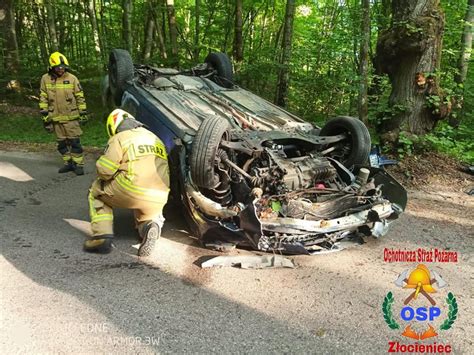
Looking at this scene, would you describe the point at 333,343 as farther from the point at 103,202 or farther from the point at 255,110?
the point at 255,110

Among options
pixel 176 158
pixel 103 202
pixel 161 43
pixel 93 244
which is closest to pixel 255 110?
pixel 176 158

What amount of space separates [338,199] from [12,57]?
11312 millimetres

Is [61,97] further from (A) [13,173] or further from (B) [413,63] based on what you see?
(B) [413,63]

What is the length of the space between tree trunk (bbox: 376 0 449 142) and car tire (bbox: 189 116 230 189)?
3941 mm

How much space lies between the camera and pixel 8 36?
440 inches

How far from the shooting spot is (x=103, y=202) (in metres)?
3.57

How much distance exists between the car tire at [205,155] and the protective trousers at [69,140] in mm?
3444

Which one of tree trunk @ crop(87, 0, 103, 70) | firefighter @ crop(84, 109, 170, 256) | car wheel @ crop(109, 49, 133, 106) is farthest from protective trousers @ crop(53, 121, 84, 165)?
tree trunk @ crop(87, 0, 103, 70)

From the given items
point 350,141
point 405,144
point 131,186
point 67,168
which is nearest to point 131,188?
point 131,186

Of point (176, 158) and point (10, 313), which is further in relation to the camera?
point (176, 158)

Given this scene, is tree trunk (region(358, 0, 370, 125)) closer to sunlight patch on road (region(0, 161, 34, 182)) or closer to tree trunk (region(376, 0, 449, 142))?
tree trunk (region(376, 0, 449, 142))

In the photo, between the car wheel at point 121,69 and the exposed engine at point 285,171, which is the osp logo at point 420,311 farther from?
the car wheel at point 121,69

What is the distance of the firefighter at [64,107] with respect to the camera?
5832 mm

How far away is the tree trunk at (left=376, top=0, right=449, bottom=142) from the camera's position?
5.96 metres
